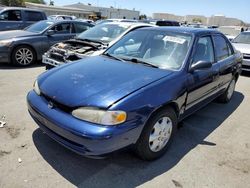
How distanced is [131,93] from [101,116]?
0.45 m

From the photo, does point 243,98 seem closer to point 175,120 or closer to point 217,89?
point 217,89

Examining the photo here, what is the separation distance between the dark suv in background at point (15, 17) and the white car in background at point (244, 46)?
8572mm

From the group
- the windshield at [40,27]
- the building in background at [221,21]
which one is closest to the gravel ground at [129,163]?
the windshield at [40,27]

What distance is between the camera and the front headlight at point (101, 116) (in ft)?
8.54

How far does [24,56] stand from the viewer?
7.95 meters

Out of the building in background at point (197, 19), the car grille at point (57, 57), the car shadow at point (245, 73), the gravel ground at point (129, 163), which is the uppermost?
the car grille at point (57, 57)

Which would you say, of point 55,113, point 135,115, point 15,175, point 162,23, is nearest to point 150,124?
point 135,115

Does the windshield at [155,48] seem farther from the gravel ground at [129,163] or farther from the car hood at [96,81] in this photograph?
the gravel ground at [129,163]

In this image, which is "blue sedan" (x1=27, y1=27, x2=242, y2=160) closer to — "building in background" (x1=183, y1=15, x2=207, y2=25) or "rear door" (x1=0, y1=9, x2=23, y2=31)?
"rear door" (x1=0, y1=9, x2=23, y2=31)

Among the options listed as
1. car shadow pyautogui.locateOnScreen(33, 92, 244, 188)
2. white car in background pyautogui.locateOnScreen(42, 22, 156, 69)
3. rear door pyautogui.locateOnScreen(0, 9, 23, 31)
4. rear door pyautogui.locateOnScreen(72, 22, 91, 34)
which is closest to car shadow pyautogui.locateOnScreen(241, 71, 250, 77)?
white car in background pyautogui.locateOnScreen(42, 22, 156, 69)

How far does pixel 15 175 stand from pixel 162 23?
50.9ft

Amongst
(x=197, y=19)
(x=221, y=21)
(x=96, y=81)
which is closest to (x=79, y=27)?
(x=96, y=81)

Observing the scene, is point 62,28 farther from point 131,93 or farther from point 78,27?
point 131,93

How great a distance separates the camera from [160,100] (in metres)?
2.98
